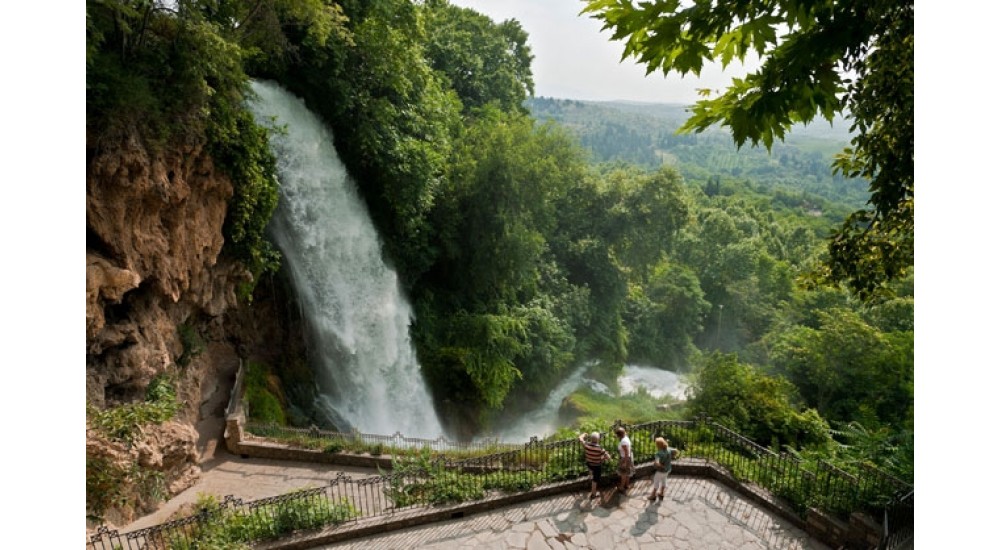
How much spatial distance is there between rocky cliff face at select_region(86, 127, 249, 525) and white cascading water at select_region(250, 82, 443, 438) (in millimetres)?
2236

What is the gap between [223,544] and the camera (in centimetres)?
714

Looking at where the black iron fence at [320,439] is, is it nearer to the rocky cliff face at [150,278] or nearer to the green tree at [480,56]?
the rocky cliff face at [150,278]

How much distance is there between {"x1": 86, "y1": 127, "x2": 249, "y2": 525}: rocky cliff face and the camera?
27.2 feet

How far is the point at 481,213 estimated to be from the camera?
748 inches

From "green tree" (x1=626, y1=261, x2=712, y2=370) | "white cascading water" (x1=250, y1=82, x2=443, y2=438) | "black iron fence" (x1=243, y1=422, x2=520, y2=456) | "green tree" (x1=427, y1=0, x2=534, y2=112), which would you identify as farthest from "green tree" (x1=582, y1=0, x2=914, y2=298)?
"green tree" (x1=626, y1=261, x2=712, y2=370)

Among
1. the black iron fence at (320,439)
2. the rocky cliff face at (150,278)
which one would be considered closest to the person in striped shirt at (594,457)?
the black iron fence at (320,439)

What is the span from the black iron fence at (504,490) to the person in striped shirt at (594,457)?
492mm

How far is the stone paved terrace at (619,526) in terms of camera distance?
7.34m

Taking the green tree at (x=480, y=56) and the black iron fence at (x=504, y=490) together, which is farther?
the green tree at (x=480, y=56)

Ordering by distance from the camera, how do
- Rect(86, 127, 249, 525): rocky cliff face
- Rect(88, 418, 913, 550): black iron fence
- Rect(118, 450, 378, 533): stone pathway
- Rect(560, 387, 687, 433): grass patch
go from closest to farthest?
Rect(88, 418, 913, 550): black iron fence < Rect(86, 127, 249, 525): rocky cliff face < Rect(118, 450, 378, 533): stone pathway < Rect(560, 387, 687, 433): grass patch

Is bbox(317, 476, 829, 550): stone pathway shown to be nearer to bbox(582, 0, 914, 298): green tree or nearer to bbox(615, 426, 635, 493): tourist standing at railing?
bbox(615, 426, 635, 493): tourist standing at railing

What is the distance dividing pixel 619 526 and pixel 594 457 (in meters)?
1.00

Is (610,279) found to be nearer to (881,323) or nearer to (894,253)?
(881,323)

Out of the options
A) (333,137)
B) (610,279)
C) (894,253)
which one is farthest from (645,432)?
(610,279)
